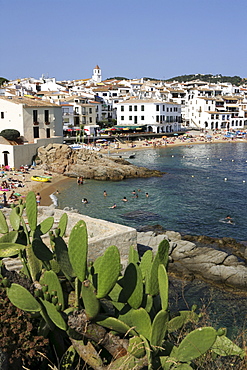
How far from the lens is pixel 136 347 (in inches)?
238

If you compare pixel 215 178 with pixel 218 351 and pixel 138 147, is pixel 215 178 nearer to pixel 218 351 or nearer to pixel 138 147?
pixel 138 147

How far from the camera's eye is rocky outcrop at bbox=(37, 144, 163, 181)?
4578 cm

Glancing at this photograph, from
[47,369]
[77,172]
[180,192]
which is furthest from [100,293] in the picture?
[77,172]

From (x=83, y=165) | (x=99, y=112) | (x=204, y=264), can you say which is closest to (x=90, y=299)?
(x=204, y=264)

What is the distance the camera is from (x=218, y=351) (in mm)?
7062

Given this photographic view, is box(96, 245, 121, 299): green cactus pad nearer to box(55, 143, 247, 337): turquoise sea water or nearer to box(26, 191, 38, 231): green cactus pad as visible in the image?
box(26, 191, 38, 231): green cactus pad

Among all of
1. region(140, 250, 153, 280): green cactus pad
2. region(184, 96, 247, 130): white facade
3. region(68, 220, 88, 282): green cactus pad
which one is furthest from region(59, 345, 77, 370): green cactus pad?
region(184, 96, 247, 130): white facade

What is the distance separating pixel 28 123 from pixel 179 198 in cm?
2250

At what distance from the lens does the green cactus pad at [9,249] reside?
745 cm

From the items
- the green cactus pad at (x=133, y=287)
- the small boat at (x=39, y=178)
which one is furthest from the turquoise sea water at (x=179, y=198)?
the green cactus pad at (x=133, y=287)

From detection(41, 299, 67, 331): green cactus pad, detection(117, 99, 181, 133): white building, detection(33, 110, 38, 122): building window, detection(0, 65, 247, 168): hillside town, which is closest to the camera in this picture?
detection(41, 299, 67, 331): green cactus pad

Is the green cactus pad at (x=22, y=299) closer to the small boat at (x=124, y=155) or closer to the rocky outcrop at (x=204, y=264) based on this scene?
the rocky outcrop at (x=204, y=264)

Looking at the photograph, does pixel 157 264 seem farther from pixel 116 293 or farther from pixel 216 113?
pixel 216 113

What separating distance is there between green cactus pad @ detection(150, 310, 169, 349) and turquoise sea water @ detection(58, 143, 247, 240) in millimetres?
20303
